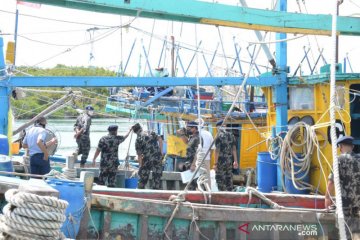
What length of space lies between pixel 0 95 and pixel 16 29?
4.87ft

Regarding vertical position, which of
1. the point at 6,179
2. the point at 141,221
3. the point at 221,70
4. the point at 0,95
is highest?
the point at 221,70

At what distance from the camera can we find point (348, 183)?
22.0ft

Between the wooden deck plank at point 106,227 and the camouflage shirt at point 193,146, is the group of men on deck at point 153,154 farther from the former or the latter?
the wooden deck plank at point 106,227

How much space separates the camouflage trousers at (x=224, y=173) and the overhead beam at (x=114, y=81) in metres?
1.48

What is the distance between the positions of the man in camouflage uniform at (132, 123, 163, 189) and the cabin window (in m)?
2.43

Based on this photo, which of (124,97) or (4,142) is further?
(124,97)

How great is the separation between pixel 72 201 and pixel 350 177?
3046 mm

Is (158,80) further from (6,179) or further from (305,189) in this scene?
(6,179)

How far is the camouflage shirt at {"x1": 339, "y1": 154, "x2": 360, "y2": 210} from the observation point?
667 centimetres

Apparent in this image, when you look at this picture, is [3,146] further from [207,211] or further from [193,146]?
[193,146]

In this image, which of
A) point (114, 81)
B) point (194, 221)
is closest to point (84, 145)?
point (114, 81)

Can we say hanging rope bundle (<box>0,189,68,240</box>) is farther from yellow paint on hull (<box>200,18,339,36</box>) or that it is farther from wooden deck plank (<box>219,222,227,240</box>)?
yellow paint on hull (<box>200,18,339,36</box>)

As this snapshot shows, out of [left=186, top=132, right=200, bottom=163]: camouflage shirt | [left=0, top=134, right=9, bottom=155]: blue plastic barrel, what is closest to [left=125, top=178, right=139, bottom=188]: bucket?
[left=186, top=132, right=200, bottom=163]: camouflage shirt

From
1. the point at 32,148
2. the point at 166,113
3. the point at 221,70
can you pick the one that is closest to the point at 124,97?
the point at 166,113
